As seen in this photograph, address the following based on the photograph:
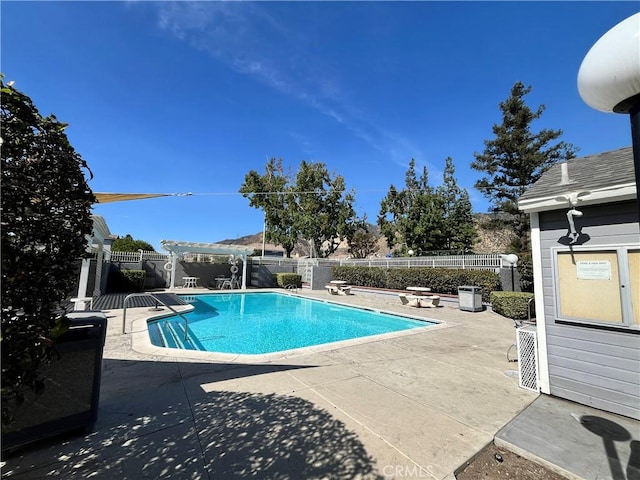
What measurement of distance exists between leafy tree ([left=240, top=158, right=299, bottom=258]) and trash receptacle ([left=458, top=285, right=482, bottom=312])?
18.5 metres

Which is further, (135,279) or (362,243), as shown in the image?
(362,243)

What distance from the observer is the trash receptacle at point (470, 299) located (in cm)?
1028

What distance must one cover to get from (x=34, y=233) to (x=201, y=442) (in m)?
2.01

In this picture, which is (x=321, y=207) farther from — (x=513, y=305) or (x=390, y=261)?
(x=513, y=305)

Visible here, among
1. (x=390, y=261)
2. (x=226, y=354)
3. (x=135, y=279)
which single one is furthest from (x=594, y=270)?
(x=135, y=279)

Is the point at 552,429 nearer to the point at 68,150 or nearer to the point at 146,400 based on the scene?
the point at 146,400

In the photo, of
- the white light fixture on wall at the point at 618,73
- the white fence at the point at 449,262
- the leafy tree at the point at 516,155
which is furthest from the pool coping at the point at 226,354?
the leafy tree at the point at 516,155

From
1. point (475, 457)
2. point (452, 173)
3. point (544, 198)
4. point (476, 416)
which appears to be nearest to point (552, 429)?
point (476, 416)

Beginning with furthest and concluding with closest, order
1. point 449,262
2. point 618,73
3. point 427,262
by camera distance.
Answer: point 427,262, point 449,262, point 618,73

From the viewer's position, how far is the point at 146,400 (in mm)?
3170

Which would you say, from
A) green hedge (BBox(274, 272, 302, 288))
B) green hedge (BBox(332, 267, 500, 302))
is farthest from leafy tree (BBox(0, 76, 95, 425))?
green hedge (BBox(274, 272, 302, 288))

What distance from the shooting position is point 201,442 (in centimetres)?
239

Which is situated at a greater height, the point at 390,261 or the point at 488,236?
the point at 488,236

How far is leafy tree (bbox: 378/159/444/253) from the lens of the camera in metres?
22.8
